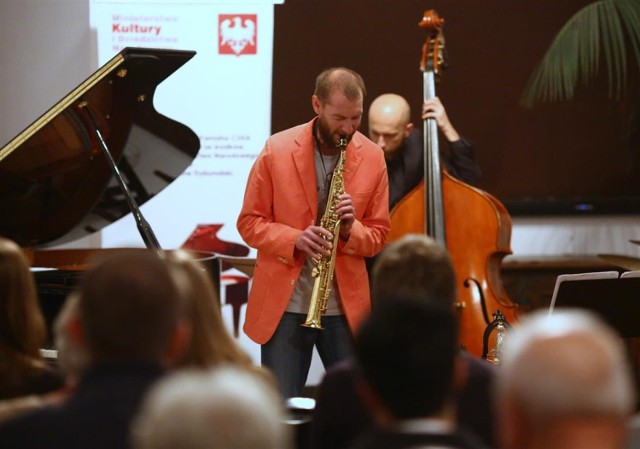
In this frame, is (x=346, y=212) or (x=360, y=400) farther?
(x=346, y=212)

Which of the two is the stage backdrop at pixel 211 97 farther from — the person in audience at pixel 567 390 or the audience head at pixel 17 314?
the person in audience at pixel 567 390

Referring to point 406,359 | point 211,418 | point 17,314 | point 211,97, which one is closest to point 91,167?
point 211,97

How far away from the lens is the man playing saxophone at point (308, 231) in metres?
3.68

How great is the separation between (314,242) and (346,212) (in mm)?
154

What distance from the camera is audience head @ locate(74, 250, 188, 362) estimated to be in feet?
5.96

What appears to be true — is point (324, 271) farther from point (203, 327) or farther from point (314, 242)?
point (203, 327)

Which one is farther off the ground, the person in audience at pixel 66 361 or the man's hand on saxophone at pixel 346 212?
the man's hand on saxophone at pixel 346 212

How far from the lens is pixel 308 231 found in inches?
142

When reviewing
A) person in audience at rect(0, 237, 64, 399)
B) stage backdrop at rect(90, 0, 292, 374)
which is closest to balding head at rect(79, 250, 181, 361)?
person in audience at rect(0, 237, 64, 399)

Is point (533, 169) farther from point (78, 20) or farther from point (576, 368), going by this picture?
point (576, 368)

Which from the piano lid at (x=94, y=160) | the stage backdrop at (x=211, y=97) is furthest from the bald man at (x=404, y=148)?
the stage backdrop at (x=211, y=97)

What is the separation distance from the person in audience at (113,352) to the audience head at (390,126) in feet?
11.0

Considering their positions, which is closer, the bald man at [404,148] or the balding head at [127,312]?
the balding head at [127,312]

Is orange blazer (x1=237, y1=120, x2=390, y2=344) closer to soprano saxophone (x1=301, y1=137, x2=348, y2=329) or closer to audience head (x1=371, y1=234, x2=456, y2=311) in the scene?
soprano saxophone (x1=301, y1=137, x2=348, y2=329)
